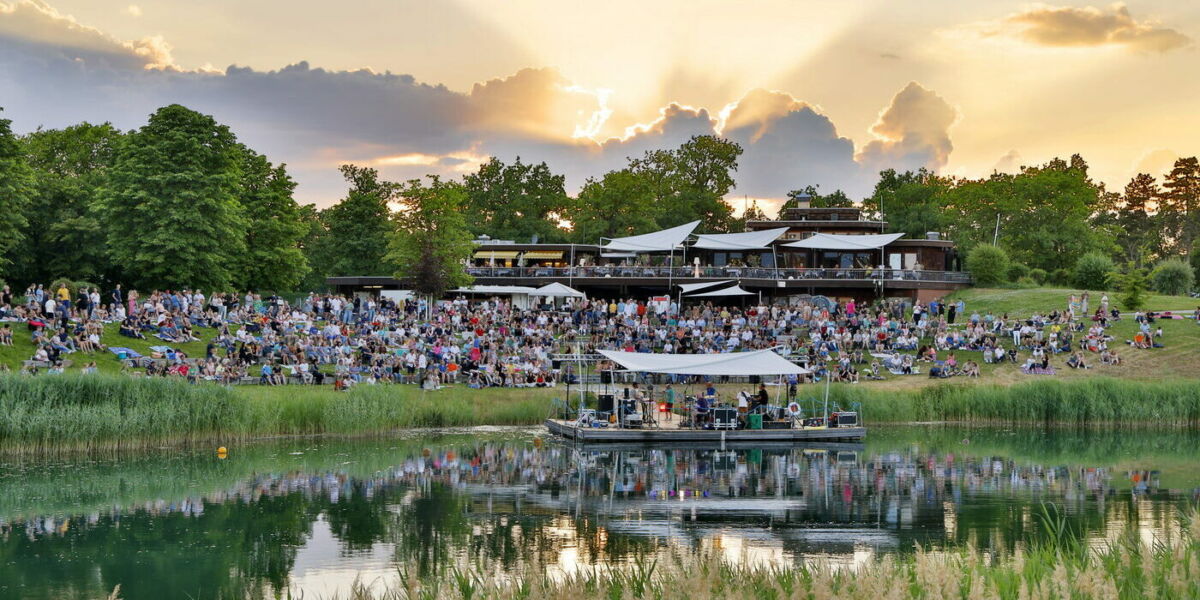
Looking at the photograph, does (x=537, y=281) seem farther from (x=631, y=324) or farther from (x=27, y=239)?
(x=27, y=239)

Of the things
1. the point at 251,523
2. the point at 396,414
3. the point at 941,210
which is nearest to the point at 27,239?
the point at 396,414

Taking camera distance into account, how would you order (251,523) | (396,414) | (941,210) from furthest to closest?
(941,210), (396,414), (251,523)

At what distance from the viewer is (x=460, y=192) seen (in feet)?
227

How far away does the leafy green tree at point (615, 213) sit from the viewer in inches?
3292

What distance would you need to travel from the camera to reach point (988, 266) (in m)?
68.0

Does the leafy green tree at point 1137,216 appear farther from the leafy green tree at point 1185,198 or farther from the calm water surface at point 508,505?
the calm water surface at point 508,505

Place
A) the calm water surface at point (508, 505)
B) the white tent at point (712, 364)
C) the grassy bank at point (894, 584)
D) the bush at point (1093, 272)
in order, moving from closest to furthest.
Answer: the grassy bank at point (894, 584), the calm water surface at point (508, 505), the white tent at point (712, 364), the bush at point (1093, 272)

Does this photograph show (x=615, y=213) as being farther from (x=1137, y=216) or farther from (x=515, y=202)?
(x=1137, y=216)

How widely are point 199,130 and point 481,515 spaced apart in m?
39.7

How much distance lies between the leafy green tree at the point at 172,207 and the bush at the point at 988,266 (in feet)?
137

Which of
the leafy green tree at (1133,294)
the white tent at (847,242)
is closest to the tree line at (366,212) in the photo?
the white tent at (847,242)

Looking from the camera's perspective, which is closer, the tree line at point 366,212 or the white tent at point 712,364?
the white tent at point 712,364

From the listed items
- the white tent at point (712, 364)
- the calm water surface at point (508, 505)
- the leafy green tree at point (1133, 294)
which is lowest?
the calm water surface at point (508, 505)

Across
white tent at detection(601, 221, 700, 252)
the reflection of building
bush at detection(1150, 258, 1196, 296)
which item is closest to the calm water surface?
the reflection of building
